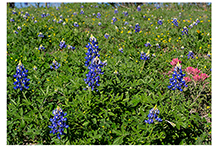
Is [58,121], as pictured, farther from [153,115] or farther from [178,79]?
[178,79]

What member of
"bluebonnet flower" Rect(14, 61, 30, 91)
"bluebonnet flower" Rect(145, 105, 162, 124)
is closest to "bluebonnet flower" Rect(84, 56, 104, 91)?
"bluebonnet flower" Rect(145, 105, 162, 124)

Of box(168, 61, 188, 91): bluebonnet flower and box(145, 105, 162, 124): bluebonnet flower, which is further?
box(168, 61, 188, 91): bluebonnet flower

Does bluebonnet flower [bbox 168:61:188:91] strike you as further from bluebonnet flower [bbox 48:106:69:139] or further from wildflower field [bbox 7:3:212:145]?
bluebonnet flower [bbox 48:106:69:139]

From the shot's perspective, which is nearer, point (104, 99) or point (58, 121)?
point (58, 121)

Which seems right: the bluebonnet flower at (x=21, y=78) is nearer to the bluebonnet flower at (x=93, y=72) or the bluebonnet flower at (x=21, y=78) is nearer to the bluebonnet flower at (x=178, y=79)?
the bluebonnet flower at (x=93, y=72)

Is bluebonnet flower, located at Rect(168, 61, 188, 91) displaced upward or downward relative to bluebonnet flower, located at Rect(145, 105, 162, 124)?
upward

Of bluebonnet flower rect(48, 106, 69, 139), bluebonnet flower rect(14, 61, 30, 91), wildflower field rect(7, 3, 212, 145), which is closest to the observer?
bluebonnet flower rect(48, 106, 69, 139)

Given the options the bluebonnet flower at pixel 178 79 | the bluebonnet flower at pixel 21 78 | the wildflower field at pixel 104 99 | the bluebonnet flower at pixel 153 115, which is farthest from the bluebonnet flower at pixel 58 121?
the bluebonnet flower at pixel 178 79

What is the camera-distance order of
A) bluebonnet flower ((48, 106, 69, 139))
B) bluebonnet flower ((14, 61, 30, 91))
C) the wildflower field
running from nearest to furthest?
bluebonnet flower ((48, 106, 69, 139)) < the wildflower field < bluebonnet flower ((14, 61, 30, 91))

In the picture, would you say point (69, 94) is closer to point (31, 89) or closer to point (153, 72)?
point (31, 89)

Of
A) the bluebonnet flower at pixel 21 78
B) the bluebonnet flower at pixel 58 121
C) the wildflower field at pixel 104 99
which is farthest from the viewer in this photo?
the bluebonnet flower at pixel 21 78

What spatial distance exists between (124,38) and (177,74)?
342cm

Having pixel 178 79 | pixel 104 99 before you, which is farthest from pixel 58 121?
pixel 178 79

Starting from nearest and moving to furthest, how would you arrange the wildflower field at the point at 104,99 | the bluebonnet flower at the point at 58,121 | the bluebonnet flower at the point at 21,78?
the bluebonnet flower at the point at 58,121, the wildflower field at the point at 104,99, the bluebonnet flower at the point at 21,78
